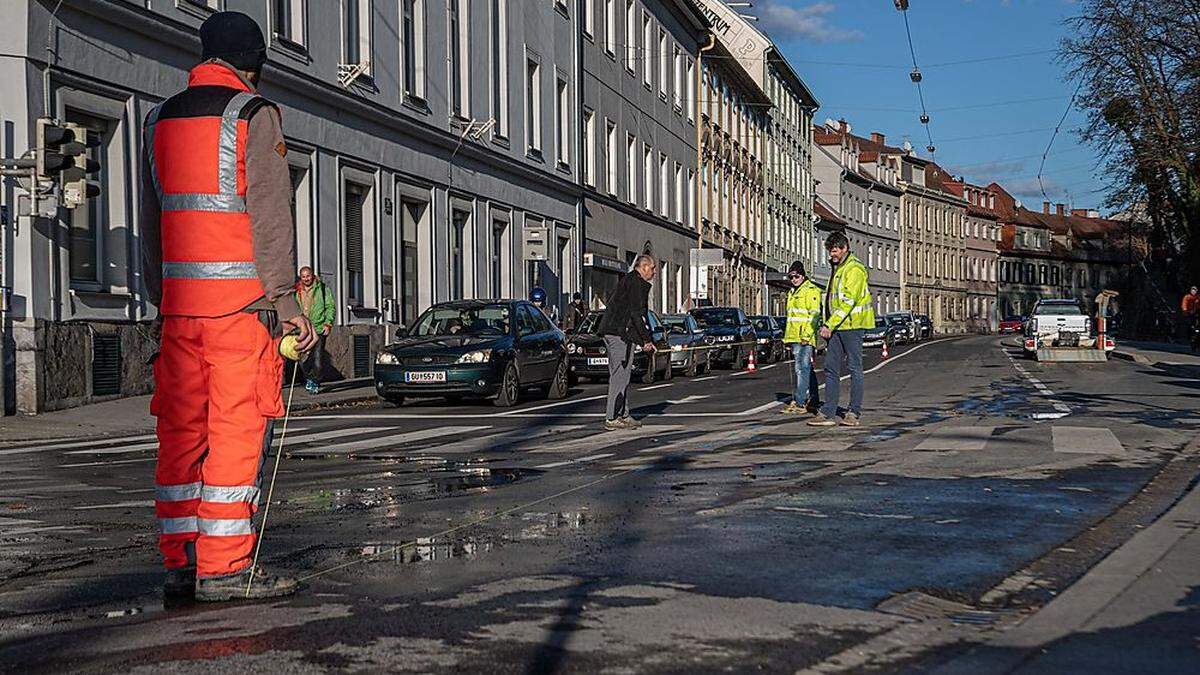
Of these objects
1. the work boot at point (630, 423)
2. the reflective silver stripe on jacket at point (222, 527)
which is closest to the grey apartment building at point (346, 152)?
the work boot at point (630, 423)

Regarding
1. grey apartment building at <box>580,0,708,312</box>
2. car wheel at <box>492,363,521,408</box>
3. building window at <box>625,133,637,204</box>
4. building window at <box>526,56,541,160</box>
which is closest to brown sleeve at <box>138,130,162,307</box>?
car wheel at <box>492,363,521,408</box>

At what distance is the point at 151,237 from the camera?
215 inches

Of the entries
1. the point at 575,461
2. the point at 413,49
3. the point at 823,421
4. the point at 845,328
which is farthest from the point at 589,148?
the point at 575,461

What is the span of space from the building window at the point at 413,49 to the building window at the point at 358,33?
1.75m

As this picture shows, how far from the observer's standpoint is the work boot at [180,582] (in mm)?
5371

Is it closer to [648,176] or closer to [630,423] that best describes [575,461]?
[630,423]

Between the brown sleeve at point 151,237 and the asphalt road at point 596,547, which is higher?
the brown sleeve at point 151,237

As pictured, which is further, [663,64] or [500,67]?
[663,64]

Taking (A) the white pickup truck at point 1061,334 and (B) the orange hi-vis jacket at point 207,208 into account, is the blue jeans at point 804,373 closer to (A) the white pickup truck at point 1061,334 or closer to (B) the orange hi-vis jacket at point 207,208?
(B) the orange hi-vis jacket at point 207,208

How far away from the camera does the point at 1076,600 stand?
5281 millimetres

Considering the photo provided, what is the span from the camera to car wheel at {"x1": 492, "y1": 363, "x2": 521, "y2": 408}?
20.2m

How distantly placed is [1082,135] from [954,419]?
121 feet

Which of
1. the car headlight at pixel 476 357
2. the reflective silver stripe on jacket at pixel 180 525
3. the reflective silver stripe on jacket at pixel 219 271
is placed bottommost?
the reflective silver stripe on jacket at pixel 180 525

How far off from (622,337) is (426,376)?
5461 millimetres
